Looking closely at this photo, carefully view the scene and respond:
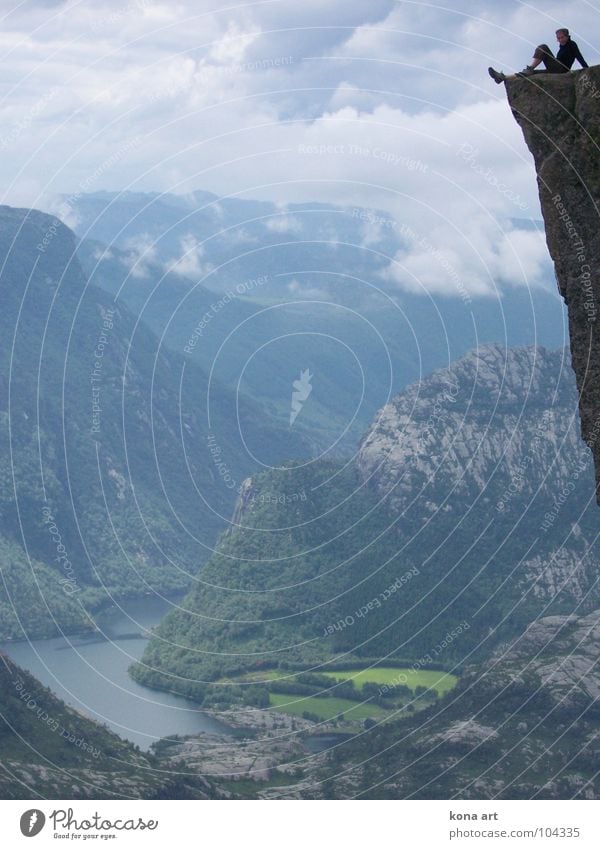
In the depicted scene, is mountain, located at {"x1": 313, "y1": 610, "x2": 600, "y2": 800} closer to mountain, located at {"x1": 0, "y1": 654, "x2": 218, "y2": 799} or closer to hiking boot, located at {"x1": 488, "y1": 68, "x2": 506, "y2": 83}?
mountain, located at {"x1": 0, "y1": 654, "x2": 218, "y2": 799}

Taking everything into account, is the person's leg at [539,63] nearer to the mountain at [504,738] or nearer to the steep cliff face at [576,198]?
the steep cliff face at [576,198]

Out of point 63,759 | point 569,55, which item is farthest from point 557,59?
point 63,759

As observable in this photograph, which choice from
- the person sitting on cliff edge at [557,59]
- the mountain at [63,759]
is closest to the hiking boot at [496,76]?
the person sitting on cliff edge at [557,59]

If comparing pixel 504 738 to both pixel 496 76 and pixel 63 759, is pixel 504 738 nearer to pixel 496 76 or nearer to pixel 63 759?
pixel 63 759

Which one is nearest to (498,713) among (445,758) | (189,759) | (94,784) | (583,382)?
(445,758)

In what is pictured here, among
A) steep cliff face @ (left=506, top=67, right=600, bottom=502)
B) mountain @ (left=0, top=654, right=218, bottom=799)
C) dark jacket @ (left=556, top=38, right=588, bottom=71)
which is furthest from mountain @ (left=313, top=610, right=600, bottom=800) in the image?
dark jacket @ (left=556, top=38, right=588, bottom=71)

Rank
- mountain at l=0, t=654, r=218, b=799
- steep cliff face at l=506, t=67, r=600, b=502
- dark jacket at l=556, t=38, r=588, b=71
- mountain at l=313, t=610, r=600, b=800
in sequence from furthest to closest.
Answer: mountain at l=313, t=610, r=600, b=800 → mountain at l=0, t=654, r=218, b=799 → dark jacket at l=556, t=38, r=588, b=71 → steep cliff face at l=506, t=67, r=600, b=502

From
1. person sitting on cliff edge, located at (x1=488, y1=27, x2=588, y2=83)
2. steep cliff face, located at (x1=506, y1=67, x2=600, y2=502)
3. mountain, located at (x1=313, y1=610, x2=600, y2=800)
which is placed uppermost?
mountain, located at (x1=313, y1=610, x2=600, y2=800)
